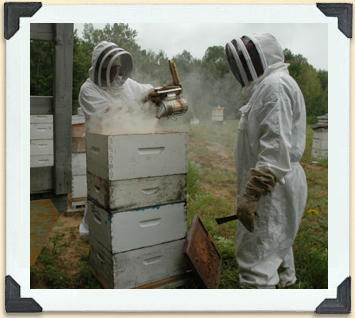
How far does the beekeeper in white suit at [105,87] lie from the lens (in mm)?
2760

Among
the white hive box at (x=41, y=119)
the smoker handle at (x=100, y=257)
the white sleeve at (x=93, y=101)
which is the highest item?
the white sleeve at (x=93, y=101)

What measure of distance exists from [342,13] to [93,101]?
210 cm

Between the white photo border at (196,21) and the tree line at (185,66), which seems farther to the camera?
the tree line at (185,66)

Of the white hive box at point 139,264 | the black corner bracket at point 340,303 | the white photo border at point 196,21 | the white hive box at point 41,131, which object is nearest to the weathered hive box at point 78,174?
the white hive box at point 41,131

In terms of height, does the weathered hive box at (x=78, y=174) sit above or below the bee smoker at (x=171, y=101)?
below

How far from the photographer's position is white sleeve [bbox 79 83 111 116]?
2.84 m

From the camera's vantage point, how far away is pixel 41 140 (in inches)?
138

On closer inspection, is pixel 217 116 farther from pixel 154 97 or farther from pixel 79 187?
pixel 154 97

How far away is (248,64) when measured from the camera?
191cm

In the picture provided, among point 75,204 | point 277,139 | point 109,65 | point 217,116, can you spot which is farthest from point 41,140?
point 217,116

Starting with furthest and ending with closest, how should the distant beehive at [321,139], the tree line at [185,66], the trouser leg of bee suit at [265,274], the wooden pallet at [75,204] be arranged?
1. the distant beehive at [321,139]
2. the wooden pallet at [75,204]
3. the tree line at [185,66]
4. the trouser leg of bee suit at [265,274]

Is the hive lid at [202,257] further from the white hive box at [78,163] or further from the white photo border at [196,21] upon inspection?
the white hive box at [78,163]

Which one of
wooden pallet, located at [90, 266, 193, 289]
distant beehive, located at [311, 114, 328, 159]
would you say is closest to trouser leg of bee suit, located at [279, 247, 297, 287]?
wooden pallet, located at [90, 266, 193, 289]

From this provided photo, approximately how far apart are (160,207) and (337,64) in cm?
151
